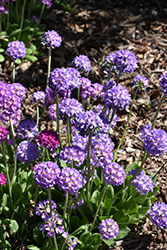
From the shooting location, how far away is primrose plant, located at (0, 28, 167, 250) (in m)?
3.33

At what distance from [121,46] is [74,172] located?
202 inches

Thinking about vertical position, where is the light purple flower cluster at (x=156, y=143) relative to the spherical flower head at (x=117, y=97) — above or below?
below

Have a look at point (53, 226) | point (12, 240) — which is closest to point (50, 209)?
point (53, 226)

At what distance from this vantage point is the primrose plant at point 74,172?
10.9 ft

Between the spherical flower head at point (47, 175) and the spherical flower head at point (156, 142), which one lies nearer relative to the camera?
the spherical flower head at point (47, 175)

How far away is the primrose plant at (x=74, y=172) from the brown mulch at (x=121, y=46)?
1.37m

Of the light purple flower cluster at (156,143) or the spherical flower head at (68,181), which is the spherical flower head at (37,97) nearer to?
the spherical flower head at (68,181)

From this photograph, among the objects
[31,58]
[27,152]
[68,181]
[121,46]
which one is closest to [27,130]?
[27,152]

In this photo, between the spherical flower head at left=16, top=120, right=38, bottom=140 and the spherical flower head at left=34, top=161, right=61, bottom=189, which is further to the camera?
the spherical flower head at left=16, top=120, right=38, bottom=140

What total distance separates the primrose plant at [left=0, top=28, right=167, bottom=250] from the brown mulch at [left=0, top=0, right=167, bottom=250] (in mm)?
1370

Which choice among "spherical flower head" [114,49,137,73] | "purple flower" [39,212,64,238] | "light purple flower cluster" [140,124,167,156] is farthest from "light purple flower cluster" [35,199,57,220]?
"spherical flower head" [114,49,137,73]

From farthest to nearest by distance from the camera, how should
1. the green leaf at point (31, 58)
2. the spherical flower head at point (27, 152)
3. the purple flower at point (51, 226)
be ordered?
Result: the green leaf at point (31, 58)
the spherical flower head at point (27, 152)
the purple flower at point (51, 226)

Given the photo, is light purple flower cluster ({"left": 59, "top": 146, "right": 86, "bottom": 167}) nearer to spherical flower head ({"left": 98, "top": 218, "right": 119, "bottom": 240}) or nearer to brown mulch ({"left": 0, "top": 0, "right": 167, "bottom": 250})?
spherical flower head ({"left": 98, "top": 218, "right": 119, "bottom": 240})

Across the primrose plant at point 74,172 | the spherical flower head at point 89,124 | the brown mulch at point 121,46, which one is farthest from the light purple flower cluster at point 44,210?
the brown mulch at point 121,46
